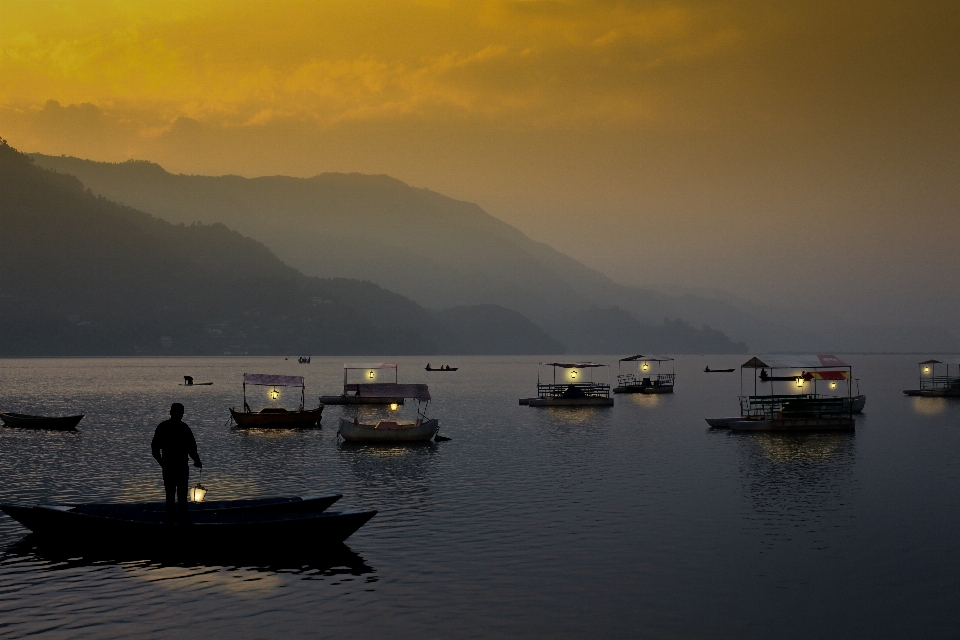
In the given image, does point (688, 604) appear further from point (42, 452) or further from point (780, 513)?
point (42, 452)

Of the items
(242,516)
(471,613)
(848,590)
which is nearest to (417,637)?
(471,613)

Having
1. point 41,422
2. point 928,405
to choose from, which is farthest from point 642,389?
point 41,422

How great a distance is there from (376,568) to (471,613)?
16.9ft

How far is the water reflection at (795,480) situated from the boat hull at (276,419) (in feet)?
126

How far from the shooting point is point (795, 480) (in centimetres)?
4706

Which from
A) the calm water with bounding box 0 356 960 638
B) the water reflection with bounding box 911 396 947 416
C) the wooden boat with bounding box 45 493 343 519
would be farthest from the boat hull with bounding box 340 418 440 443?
the water reflection with bounding box 911 396 947 416

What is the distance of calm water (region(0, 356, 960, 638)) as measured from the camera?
2252 centimetres

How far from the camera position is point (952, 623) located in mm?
22344

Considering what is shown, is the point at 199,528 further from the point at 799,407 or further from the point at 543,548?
the point at 799,407

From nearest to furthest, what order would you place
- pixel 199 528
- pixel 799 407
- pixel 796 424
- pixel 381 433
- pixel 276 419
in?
1. pixel 199 528
2. pixel 381 433
3. pixel 796 424
4. pixel 799 407
5. pixel 276 419

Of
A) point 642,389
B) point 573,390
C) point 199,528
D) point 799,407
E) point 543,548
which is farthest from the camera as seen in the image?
point 642,389

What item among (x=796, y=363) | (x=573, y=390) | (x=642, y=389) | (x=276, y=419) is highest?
(x=796, y=363)

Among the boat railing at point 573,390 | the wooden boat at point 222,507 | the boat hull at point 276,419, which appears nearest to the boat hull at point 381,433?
the boat hull at point 276,419

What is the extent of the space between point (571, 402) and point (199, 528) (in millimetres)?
83353
